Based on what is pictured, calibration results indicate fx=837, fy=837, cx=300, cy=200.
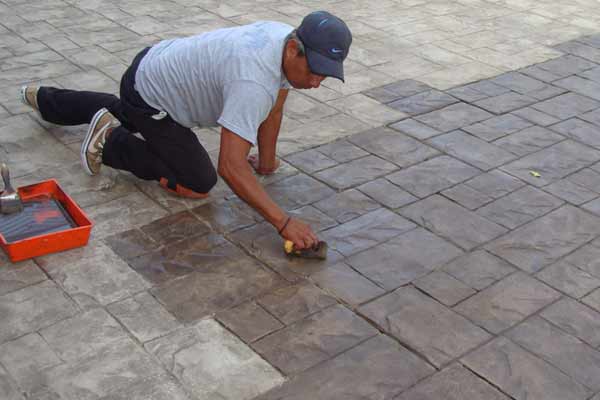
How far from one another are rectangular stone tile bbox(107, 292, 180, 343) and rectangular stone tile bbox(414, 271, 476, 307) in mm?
1107

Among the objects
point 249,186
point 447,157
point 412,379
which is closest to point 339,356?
point 412,379

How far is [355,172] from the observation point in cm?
468

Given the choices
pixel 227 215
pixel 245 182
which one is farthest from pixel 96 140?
pixel 245 182

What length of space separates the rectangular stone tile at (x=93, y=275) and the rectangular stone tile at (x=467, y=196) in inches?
68.6

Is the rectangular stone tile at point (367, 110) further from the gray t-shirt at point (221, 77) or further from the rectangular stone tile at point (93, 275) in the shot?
the rectangular stone tile at point (93, 275)

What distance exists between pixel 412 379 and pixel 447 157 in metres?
2.04

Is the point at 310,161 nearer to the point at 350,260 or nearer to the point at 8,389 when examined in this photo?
the point at 350,260

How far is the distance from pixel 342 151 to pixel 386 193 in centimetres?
55

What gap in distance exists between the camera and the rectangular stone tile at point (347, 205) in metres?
4.25

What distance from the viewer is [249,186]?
140 inches

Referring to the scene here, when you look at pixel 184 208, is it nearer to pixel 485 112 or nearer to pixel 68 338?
pixel 68 338

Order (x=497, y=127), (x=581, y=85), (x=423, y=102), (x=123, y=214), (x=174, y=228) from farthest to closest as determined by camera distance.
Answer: (x=581, y=85) < (x=423, y=102) < (x=497, y=127) < (x=123, y=214) < (x=174, y=228)

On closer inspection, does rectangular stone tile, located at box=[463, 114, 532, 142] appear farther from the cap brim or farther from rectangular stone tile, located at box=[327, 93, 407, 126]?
the cap brim

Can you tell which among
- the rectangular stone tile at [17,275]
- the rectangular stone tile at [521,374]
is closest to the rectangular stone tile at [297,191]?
the rectangular stone tile at [17,275]
